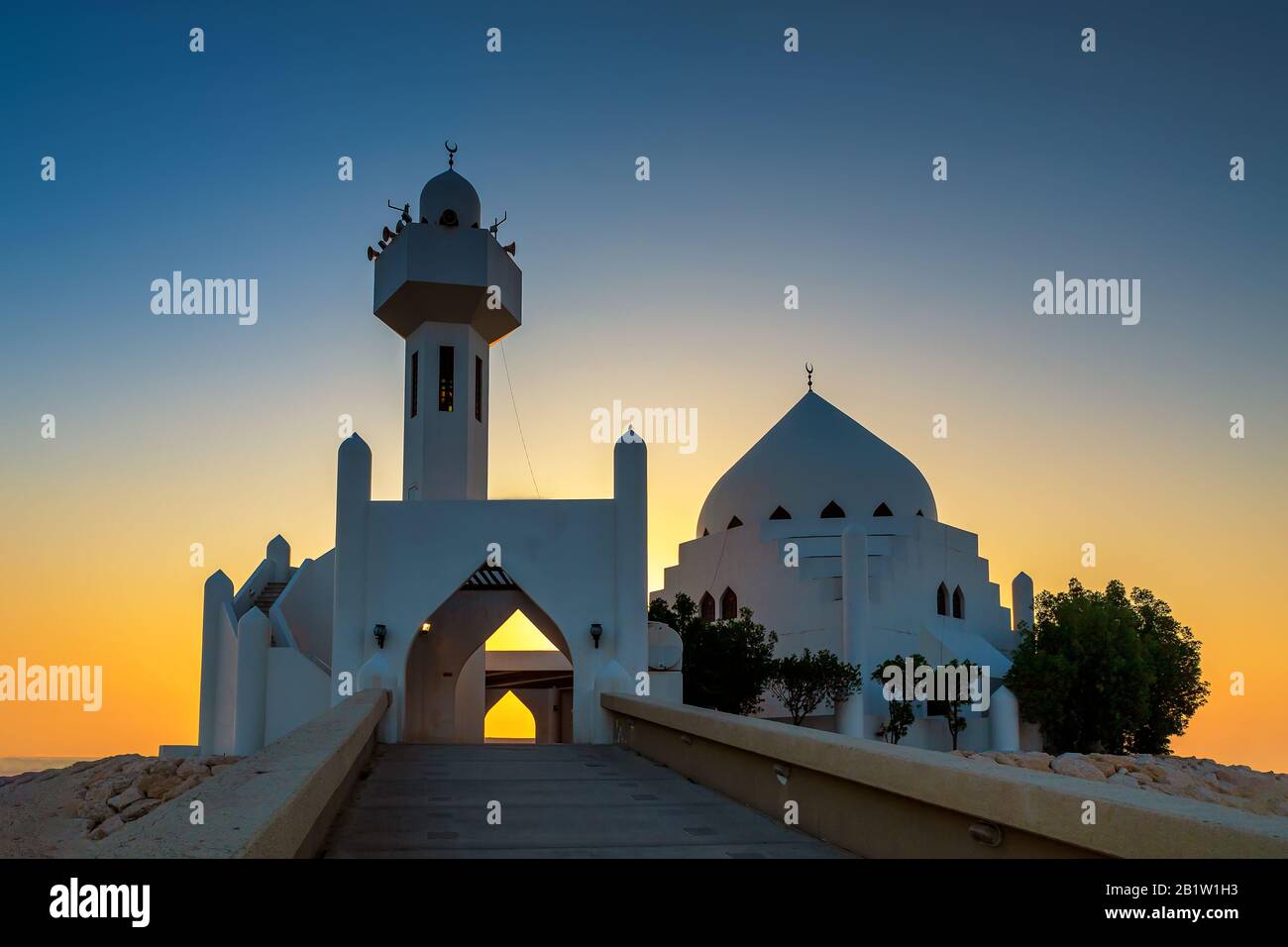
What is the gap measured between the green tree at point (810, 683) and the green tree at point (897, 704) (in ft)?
2.34

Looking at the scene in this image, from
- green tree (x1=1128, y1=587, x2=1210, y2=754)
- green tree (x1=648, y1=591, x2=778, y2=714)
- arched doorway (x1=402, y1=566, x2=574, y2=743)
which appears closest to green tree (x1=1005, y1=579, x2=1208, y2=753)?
green tree (x1=1128, y1=587, x2=1210, y2=754)

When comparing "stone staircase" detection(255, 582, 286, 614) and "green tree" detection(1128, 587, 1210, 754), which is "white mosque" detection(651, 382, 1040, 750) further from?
"stone staircase" detection(255, 582, 286, 614)

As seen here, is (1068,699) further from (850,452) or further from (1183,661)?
(850,452)

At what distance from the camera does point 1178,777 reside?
78.8 ft

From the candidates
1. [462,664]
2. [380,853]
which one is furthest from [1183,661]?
[380,853]

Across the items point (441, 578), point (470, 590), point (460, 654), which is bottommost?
point (460, 654)

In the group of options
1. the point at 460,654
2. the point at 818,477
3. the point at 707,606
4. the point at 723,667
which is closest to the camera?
the point at 460,654

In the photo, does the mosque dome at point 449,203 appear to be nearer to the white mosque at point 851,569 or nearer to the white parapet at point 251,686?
the white parapet at point 251,686

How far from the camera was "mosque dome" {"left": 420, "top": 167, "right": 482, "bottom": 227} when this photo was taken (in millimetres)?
22297

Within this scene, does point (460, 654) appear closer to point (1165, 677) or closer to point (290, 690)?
point (290, 690)

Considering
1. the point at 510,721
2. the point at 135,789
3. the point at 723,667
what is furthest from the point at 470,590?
the point at 510,721

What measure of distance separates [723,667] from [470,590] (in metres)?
8.73
